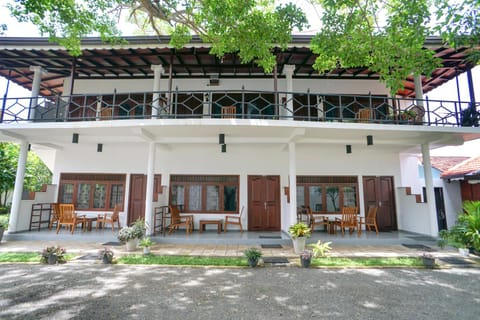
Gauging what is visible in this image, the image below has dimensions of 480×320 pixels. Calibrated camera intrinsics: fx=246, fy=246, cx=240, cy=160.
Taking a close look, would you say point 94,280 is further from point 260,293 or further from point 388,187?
point 388,187

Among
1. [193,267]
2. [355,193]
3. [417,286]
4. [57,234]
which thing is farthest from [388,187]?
[57,234]

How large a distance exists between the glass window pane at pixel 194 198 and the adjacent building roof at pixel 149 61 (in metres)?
4.24

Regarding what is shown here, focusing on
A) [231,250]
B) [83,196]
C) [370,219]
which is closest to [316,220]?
[370,219]

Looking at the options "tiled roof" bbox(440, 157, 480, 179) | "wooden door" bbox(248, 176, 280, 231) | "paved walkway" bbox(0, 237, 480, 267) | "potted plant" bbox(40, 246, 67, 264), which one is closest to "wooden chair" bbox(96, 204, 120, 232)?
"paved walkway" bbox(0, 237, 480, 267)

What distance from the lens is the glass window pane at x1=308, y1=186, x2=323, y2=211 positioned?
897cm

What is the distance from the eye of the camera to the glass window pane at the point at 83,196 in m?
9.21

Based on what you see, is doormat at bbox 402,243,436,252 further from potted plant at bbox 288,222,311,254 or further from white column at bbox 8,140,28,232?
white column at bbox 8,140,28,232

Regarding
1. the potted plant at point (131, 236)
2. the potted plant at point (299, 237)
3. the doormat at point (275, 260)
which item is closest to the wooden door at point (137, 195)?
the potted plant at point (131, 236)

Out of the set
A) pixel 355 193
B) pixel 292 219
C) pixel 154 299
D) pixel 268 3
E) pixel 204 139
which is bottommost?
pixel 154 299

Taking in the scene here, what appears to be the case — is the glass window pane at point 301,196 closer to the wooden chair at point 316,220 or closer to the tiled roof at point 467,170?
the wooden chair at point 316,220

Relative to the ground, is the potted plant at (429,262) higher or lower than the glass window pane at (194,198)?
lower

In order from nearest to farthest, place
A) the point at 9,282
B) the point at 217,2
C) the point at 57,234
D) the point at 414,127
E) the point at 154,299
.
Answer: the point at 154,299 → the point at 9,282 → the point at 217,2 → the point at 414,127 → the point at 57,234

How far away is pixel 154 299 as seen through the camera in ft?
12.0

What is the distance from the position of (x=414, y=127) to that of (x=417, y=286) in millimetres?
4283
